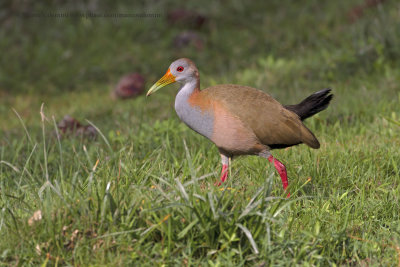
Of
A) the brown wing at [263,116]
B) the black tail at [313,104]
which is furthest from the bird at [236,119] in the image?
the black tail at [313,104]

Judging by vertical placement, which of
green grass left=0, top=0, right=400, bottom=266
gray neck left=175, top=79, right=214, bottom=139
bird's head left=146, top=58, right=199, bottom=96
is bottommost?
green grass left=0, top=0, right=400, bottom=266

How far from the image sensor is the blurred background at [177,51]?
7438mm

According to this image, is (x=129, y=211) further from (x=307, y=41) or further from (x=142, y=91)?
(x=307, y=41)

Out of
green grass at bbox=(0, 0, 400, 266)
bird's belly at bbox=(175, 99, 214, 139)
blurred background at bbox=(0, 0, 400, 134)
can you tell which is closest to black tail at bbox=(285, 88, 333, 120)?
green grass at bbox=(0, 0, 400, 266)

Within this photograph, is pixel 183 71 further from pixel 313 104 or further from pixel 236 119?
pixel 313 104

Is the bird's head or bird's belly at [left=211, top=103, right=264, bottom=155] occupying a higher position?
the bird's head

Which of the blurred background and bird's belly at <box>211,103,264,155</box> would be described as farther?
the blurred background

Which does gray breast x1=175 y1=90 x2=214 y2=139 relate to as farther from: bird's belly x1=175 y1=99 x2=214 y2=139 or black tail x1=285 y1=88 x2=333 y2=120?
black tail x1=285 y1=88 x2=333 y2=120

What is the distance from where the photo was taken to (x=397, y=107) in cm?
580

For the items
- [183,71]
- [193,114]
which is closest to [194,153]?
[193,114]

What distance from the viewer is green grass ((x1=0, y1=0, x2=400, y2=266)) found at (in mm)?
3137

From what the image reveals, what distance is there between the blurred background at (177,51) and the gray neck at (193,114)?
2.04m

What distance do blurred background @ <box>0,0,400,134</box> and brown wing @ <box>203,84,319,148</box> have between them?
2036mm

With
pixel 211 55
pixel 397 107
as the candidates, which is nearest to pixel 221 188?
pixel 397 107
